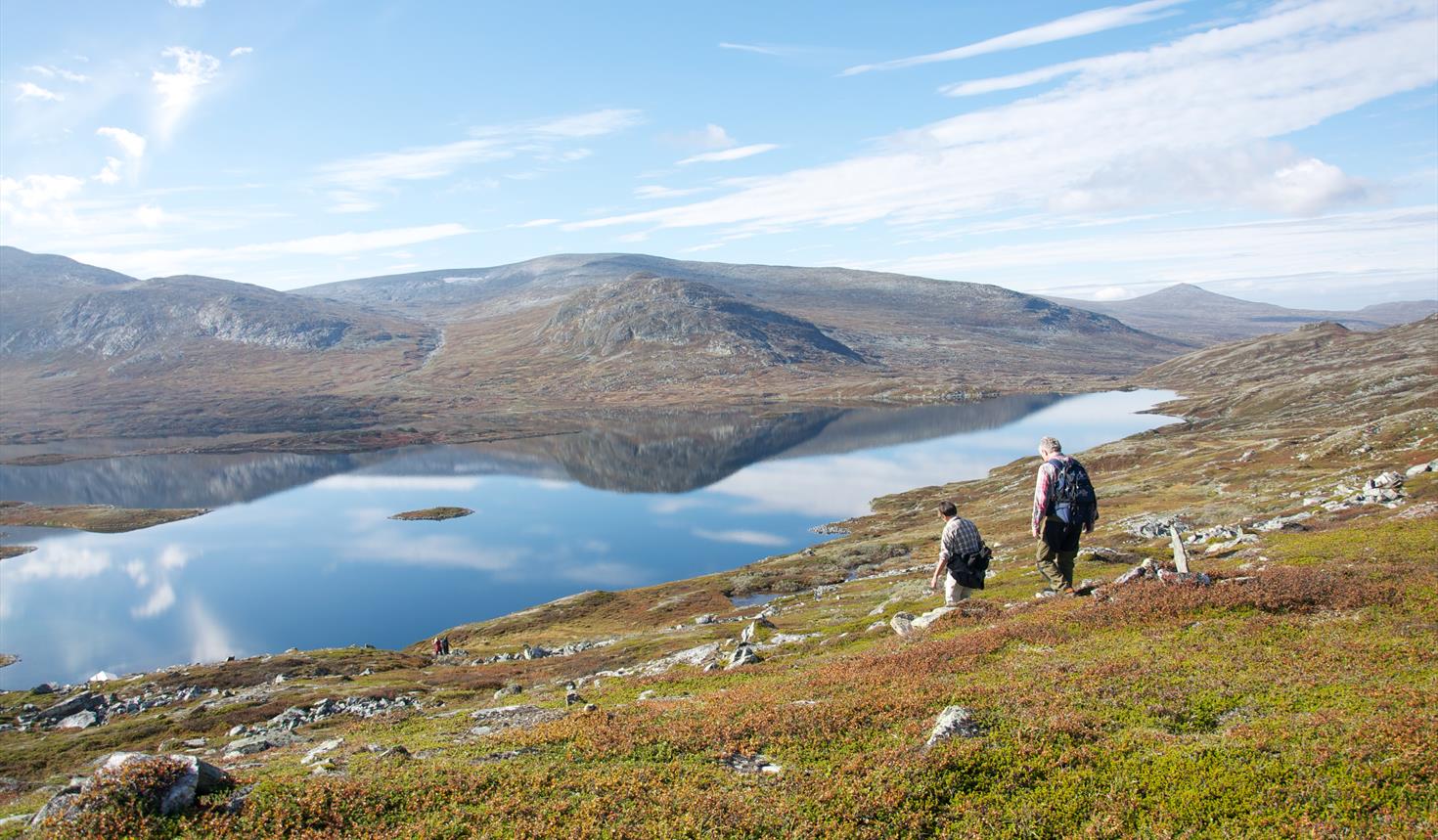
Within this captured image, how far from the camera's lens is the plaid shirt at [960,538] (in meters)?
24.8

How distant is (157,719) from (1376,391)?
21494 cm

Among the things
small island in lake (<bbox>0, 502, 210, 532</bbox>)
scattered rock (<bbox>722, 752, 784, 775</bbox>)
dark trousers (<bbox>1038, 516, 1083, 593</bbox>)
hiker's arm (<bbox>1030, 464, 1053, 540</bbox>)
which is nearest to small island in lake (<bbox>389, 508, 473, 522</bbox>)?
small island in lake (<bbox>0, 502, 210, 532</bbox>)

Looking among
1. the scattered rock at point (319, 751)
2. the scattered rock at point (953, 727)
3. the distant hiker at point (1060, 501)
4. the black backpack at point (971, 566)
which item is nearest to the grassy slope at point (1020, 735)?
the scattered rock at point (953, 727)

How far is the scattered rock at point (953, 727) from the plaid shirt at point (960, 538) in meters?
10.3

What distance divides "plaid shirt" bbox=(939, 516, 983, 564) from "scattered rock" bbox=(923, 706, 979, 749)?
10.3 m

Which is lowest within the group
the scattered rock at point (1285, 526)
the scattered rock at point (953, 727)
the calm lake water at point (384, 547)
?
the calm lake water at point (384, 547)

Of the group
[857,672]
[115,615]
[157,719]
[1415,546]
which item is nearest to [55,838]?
[857,672]

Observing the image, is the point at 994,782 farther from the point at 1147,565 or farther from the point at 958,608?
the point at 1147,565

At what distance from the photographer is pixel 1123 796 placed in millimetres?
11750

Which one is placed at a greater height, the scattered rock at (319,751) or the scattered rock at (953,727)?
the scattered rock at (953,727)

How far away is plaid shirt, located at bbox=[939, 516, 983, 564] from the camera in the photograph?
2478 cm

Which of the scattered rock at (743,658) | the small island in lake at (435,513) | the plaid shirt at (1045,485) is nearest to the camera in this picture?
the plaid shirt at (1045,485)

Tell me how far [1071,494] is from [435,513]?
142554 millimetres

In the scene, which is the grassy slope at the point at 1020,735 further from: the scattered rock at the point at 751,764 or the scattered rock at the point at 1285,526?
the scattered rock at the point at 1285,526
